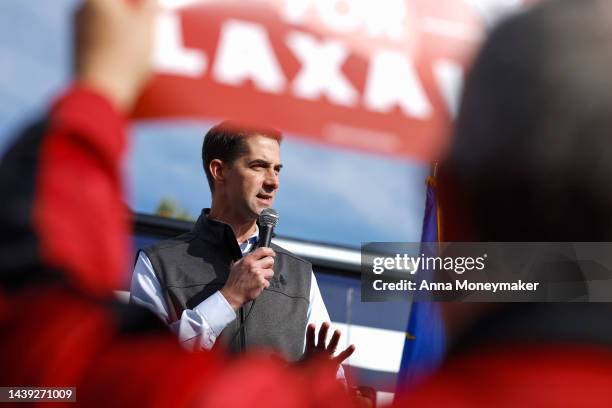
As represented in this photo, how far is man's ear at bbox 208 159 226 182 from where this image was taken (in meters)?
2.28

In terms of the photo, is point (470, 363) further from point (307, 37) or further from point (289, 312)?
point (289, 312)

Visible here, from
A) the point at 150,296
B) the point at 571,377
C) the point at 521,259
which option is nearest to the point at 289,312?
the point at 150,296

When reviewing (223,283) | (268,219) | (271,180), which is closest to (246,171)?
(271,180)

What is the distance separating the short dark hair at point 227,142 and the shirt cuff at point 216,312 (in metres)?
0.56

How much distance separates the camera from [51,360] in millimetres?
600

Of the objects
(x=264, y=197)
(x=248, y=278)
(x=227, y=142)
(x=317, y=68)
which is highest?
(x=227, y=142)

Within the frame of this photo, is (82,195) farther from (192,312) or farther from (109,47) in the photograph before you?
(192,312)

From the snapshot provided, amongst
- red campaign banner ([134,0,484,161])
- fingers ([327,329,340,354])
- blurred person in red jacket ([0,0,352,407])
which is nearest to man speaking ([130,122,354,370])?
fingers ([327,329,340,354])

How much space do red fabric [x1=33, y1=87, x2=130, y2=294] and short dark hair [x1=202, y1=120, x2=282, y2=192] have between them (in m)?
1.56

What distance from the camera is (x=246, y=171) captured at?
2.25 meters

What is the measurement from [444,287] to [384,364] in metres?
2.99

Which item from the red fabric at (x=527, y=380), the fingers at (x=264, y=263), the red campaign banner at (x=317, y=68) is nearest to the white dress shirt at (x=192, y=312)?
the fingers at (x=264, y=263)

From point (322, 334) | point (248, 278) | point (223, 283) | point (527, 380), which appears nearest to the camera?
point (527, 380)

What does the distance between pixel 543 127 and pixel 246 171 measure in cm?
169
